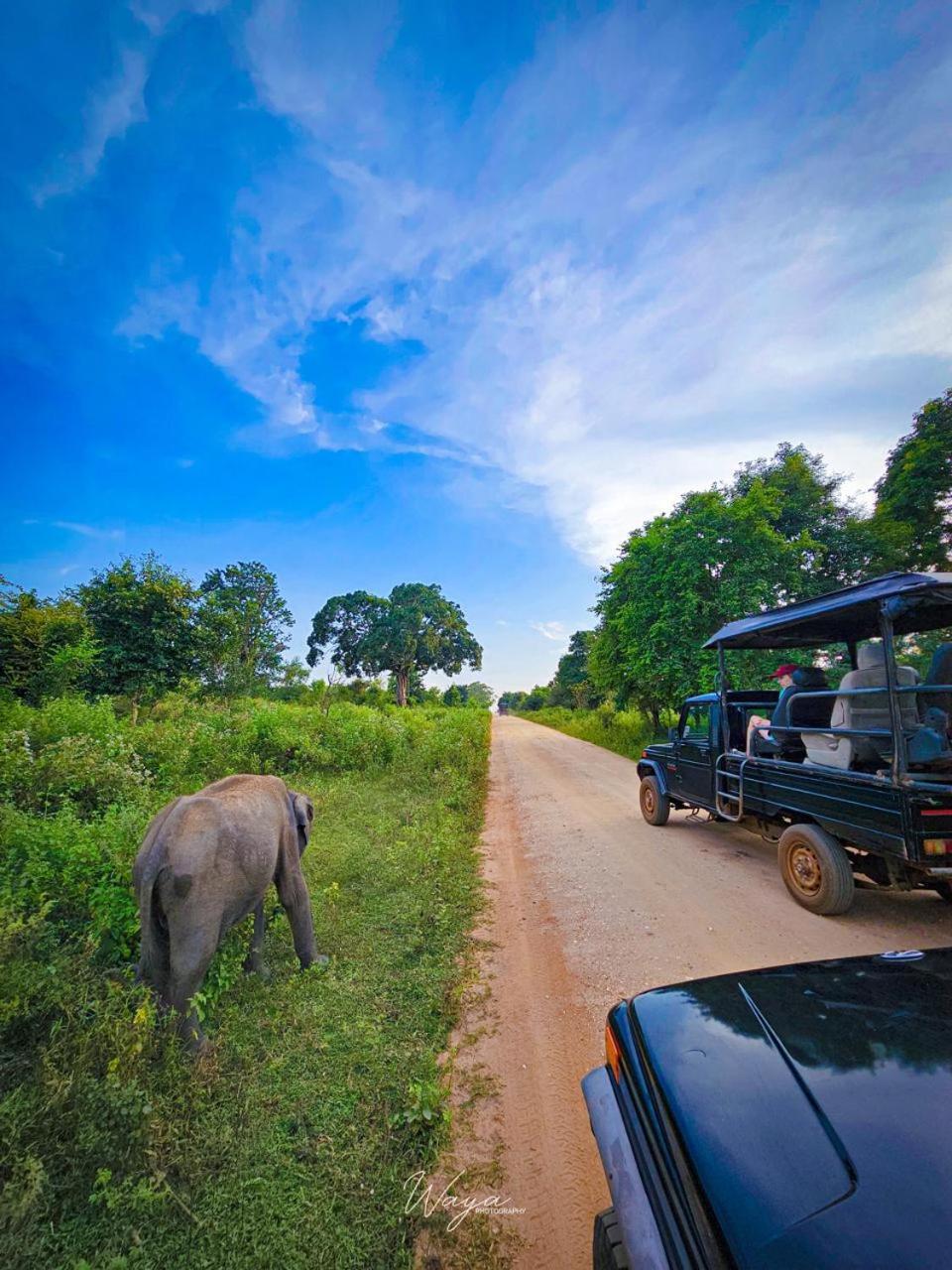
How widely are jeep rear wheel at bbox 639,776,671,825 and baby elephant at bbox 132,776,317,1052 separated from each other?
236 inches

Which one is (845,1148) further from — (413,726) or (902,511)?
(902,511)

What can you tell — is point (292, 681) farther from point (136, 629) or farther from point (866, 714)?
point (866, 714)

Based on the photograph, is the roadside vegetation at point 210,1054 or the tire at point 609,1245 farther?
the roadside vegetation at point 210,1054

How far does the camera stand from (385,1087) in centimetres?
268

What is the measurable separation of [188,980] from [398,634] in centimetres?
3674

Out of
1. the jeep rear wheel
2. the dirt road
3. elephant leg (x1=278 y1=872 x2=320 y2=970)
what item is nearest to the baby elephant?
elephant leg (x1=278 y1=872 x2=320 y2=970)

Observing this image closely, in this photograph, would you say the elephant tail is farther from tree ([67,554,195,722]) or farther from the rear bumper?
tree ([67,554,195,722])

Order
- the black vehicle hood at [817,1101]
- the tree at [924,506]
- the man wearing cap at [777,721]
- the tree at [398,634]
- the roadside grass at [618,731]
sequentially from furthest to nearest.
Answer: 1. the tree at [398,634]
2. the roadside grass at [618,731]
3. the tree at [924,506]
4. the man wearing cap at [777,721]
5. the black vehicle hood at [817,1101]

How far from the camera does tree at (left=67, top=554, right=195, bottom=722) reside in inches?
539

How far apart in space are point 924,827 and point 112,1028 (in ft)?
18.0

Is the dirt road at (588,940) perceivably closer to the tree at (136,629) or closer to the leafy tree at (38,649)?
the leafy tree at (38,649)

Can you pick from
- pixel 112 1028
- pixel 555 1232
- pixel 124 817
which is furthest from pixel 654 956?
pixel 124 817

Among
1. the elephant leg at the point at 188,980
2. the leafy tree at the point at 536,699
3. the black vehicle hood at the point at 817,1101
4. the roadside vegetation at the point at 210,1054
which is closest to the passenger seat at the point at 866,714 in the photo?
the black vehicle hood at the point at 817,1101

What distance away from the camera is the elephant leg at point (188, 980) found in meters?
2.83
